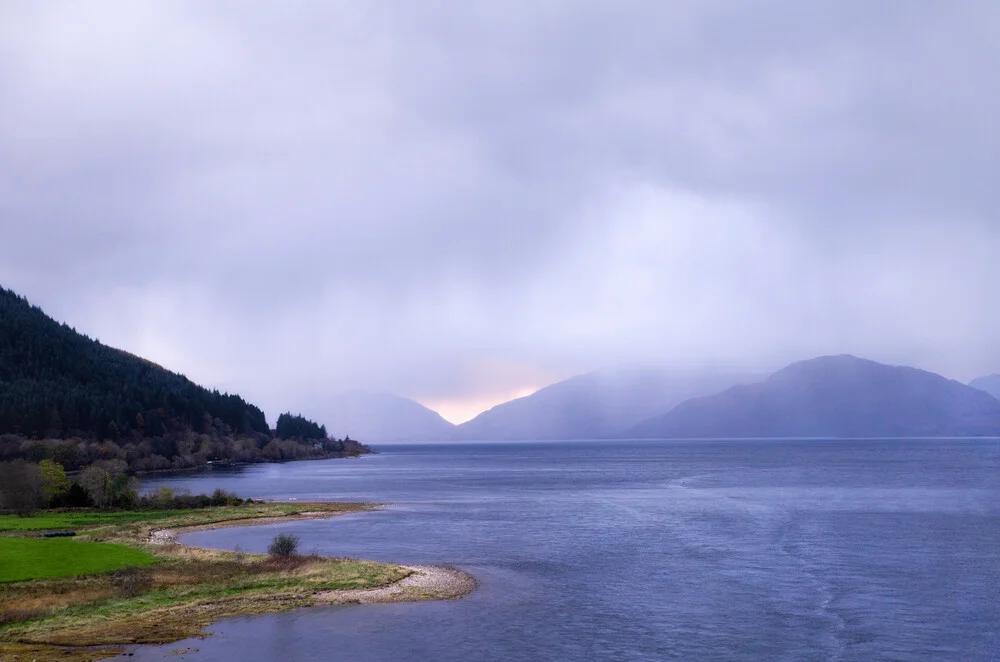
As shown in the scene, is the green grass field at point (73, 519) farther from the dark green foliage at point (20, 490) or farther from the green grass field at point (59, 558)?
the green grass field at point (59, 558)

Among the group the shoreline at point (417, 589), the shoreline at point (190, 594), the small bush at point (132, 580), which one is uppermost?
the small bush at point (132, 580)

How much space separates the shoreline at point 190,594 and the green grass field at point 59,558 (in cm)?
203

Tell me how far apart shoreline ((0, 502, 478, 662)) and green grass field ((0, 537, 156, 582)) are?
2.03 metres

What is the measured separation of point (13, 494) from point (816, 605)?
10418 centimetres

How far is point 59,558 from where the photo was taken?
6341 centimetres

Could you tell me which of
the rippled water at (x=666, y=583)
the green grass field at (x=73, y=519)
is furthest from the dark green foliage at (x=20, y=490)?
the rippled water at (x=666, y=583)

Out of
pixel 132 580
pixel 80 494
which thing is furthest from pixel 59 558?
pixel 80 494

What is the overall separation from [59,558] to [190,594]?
17.9 m

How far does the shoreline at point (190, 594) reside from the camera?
4262cm

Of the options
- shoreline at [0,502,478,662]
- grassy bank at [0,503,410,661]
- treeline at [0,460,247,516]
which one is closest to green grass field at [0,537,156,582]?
grassy bank at [0,503,410,661]

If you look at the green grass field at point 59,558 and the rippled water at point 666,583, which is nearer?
the rippled water at point 666,583

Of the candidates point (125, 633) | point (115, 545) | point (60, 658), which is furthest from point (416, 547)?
point (60, 658)

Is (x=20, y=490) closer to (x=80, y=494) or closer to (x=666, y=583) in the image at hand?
(x=80, y=494)

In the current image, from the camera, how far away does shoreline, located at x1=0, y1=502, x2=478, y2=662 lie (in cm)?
4262
